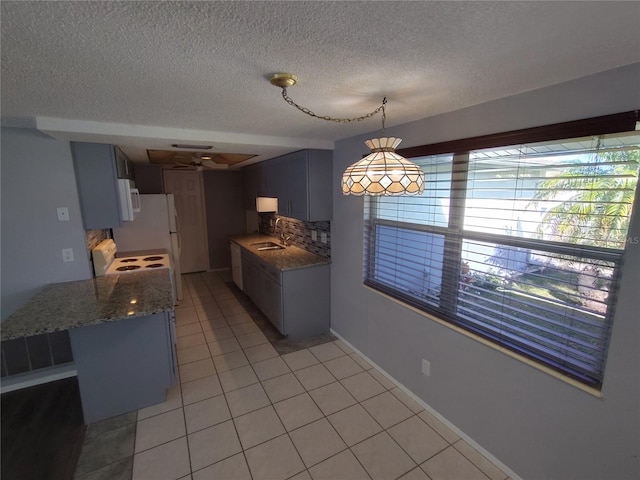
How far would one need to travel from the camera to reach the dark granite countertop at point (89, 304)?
1.88 metres

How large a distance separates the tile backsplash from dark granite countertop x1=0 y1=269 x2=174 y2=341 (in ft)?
5.49

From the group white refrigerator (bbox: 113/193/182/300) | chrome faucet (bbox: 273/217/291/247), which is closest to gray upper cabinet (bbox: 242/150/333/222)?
chrome faucet (bbox: 273/217/291/247)

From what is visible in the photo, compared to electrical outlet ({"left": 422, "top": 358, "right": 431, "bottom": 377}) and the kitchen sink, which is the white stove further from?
electrical outlet ({"left": 422, "top": 358, "right": 431, "bottom": 377})

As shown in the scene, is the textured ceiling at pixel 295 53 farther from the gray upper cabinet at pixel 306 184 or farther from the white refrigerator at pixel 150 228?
the white refrigerator at pixel 150 228

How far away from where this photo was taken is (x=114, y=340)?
221 centimetres

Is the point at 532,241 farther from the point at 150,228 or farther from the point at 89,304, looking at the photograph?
the point at 150,228

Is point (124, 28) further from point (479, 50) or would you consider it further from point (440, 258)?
point (440, 258)

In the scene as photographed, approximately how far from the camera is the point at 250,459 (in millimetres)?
1907

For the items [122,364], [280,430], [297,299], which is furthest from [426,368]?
[122,364]

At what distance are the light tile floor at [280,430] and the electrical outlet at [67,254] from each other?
1355 millimetres

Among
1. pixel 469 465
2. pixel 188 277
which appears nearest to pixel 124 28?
pixel 469 465

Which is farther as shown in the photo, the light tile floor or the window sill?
the light tile floor

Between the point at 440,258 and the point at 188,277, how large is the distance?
4.85 m

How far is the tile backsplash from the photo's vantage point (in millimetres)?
3490
